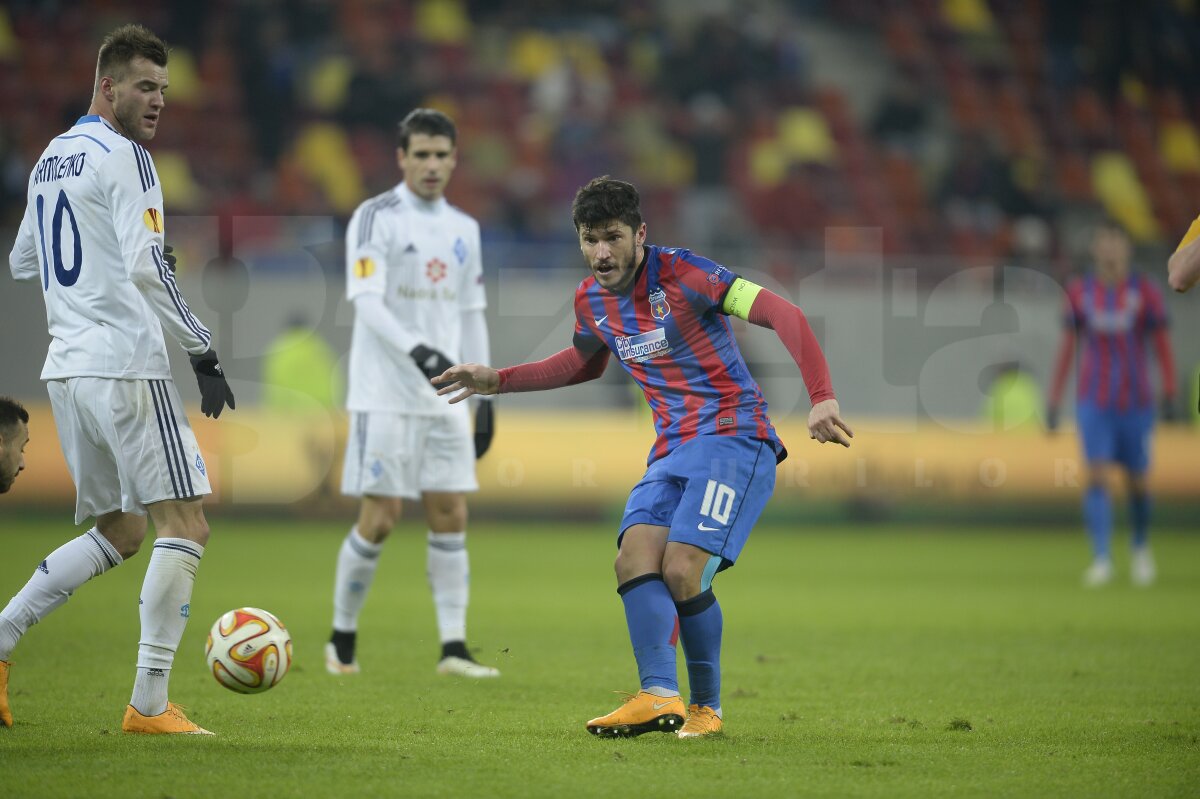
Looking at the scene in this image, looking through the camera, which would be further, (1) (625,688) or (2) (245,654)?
(1) (625,688)

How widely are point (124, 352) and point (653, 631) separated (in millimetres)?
2073

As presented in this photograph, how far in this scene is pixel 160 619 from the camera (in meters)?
5.01

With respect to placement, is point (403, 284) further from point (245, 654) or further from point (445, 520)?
point (245, 654)

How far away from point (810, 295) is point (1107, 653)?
10.6 m

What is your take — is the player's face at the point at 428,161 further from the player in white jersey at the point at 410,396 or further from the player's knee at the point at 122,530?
the player's knee at the point at 122,530

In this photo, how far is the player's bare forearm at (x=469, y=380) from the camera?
547 centimetres

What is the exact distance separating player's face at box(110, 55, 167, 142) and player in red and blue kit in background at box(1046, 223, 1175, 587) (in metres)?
8.61

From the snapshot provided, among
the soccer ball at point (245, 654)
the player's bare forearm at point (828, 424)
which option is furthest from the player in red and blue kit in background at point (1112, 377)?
the soccer ball at point (245, 654)

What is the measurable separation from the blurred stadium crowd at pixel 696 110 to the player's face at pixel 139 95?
1219 centimetres

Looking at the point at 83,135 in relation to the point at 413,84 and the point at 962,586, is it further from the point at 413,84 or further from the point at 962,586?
the point at 413,84

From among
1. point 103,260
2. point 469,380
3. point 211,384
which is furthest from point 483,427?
point 103,260

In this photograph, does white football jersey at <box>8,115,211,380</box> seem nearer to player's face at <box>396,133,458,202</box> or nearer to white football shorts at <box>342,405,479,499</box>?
white football shorts at <box>342,405,479,499</box>

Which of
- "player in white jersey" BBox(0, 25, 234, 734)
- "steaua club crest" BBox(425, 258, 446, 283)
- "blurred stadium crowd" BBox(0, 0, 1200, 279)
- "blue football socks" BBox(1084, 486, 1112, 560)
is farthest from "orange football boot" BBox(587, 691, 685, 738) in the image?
"blurred stadium crowd" BBox(0, 0, 1200, 279)

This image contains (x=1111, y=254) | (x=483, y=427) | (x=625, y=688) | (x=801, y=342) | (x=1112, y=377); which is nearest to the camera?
(x=801, y=342)
